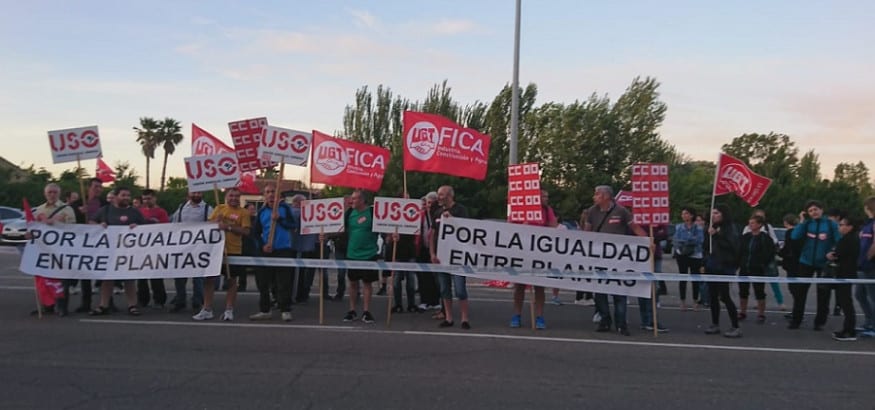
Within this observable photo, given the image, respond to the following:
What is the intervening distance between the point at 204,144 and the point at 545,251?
669 centimetres

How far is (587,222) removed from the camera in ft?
33.8

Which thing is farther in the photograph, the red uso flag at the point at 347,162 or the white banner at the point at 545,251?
the red uso flag at the point at 347,162

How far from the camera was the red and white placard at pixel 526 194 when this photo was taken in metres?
10.9

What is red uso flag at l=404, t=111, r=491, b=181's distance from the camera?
11.3 meters

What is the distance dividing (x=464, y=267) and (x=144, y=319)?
4451mm

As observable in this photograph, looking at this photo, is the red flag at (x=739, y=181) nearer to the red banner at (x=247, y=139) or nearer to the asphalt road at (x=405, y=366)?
the asphalt road at (x=405, y=366)

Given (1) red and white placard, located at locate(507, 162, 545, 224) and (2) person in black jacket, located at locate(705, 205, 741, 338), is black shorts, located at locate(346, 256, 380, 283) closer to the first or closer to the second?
(1) red and white placard, located at locate(507, 162, 545, 224)

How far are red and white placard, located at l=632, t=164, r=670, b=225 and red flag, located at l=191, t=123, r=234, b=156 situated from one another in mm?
7027

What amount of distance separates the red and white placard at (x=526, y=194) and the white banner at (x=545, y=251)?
0.64 meters

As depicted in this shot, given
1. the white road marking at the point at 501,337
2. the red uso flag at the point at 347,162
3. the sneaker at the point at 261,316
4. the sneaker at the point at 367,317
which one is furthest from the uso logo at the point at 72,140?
the sneaker at the point at 367,317

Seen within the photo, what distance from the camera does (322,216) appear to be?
34.6 feet

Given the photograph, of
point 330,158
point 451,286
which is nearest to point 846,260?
point 451,286

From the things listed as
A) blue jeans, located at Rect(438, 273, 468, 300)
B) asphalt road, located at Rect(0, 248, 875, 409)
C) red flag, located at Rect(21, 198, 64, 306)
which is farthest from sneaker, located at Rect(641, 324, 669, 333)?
red flag, located at Rect(21, 198, 64, 306)

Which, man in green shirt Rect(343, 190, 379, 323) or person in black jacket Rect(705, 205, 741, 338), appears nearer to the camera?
person in black jacket Rect(705, 205, 741, 338)
